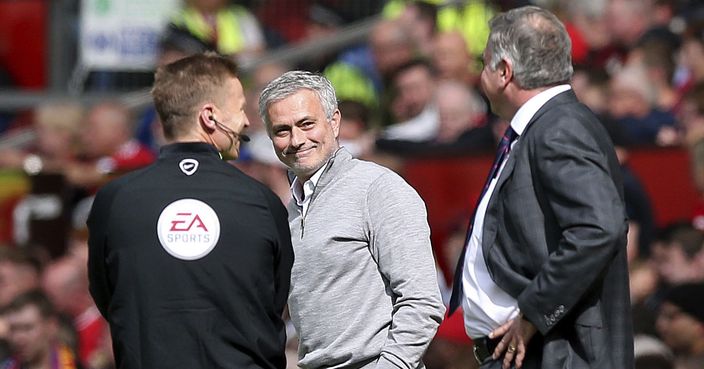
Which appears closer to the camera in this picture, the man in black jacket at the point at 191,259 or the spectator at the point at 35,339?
the man in black jacket at the point at 191,259

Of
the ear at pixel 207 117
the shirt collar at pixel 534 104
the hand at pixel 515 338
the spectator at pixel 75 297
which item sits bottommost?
the spectator at pixel 75 297

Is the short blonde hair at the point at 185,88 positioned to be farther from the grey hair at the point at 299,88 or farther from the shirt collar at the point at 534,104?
the shirt collar at the point at 534,104

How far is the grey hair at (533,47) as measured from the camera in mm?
4418

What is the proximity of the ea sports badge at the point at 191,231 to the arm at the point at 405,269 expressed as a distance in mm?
492

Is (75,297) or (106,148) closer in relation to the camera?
(75,297)

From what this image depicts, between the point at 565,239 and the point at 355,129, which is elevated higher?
the point at 565,239

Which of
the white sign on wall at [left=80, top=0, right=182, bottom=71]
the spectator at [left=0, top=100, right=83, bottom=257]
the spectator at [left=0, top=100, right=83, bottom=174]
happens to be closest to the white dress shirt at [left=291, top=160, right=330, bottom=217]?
the spectator at [left=0, top=100, right=83, bottom=257]

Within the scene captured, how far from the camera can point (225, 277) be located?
4.04 m

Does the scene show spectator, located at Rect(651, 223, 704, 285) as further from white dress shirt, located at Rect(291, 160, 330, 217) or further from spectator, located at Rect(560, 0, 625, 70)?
white dress shirt, located at Rect(291, 160, 330, 217)

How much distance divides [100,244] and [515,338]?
1.30 metres

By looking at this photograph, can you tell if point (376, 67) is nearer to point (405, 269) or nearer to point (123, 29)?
point (123, 29)

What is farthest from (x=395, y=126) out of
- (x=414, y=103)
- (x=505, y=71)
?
(x=505, y=71)

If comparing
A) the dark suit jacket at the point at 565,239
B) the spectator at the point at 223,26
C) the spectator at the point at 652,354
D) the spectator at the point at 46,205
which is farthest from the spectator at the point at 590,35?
the dark suit jacket at the point at 565,239

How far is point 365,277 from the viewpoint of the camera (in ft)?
13.8
